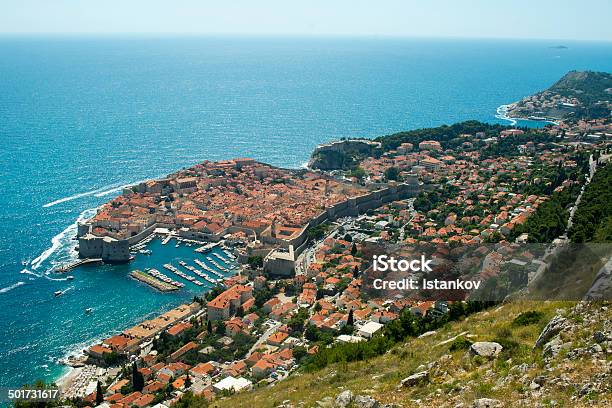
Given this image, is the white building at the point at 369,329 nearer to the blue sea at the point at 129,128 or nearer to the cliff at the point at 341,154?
the blue sea at the point at 129,128

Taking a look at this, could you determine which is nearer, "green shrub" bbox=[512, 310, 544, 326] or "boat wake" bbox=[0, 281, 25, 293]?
"green shrub" bbox=[512, 310, 544, 326]

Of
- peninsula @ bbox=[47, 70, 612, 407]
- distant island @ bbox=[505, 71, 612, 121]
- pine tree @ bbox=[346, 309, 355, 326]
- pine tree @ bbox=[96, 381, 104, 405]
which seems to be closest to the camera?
peninsula @ bbox=[47, 70, 612, 407]

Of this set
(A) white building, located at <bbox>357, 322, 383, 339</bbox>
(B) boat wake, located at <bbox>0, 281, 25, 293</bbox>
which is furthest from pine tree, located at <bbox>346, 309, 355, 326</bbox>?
(B) boat wake, located at <bbox>0, 281, 25, 293</bbox>

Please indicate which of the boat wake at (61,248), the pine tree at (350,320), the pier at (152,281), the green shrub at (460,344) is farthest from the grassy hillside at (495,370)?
the boat wake at (61,248)

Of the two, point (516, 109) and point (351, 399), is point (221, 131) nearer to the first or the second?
point (516, 109)

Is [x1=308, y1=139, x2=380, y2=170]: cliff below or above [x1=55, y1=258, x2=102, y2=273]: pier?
above

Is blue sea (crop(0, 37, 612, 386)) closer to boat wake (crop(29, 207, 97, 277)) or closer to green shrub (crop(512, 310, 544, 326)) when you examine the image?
boat wake (crop(29, 207, 97, 277))

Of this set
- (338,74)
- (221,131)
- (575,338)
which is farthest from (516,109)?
(575,338)
